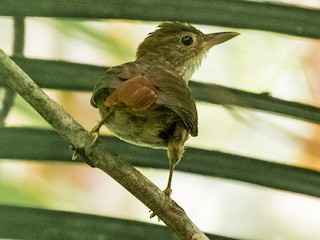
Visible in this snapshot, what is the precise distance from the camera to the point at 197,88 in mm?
3744

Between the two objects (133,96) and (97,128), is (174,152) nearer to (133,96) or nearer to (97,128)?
(97,128)

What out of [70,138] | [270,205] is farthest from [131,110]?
[270,205]

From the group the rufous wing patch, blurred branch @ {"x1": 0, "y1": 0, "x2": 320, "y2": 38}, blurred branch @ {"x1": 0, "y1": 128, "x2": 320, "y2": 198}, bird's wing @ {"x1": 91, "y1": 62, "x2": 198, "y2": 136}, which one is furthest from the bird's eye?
the rufous wing patch

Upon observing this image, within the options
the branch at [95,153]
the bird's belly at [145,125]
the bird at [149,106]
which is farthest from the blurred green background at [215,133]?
the branch at [95,153]

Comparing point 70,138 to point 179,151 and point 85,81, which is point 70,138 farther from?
point 85,81

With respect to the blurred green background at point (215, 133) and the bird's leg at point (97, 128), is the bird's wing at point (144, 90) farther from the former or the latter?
the blurred green background at point (215, 133)

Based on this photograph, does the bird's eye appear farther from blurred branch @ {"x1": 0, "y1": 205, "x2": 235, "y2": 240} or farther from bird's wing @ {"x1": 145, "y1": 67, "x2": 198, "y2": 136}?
blurred branch @ {"x1": 0, "y1": 205, "x2": 235, "y2": 240}

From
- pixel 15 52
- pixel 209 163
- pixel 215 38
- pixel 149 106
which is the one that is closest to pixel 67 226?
pixel 209 163

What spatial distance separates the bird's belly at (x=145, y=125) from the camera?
120 inches

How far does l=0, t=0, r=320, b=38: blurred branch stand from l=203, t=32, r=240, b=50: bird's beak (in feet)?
0.14

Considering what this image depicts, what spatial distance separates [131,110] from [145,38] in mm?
1016

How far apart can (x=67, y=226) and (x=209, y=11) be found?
1.05 meters

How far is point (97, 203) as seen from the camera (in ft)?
12.5

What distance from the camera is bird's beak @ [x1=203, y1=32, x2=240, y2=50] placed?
3.56 meters
